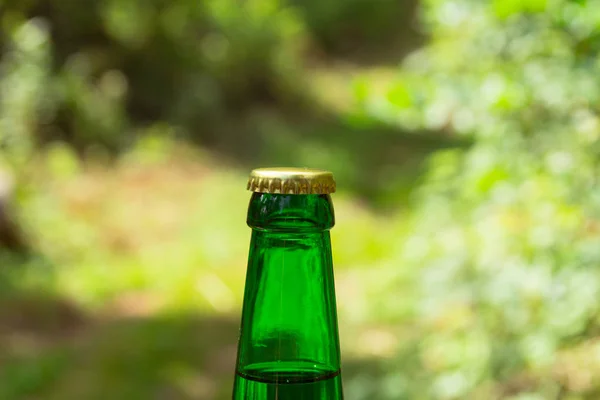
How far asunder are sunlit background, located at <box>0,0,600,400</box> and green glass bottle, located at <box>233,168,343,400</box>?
1079 millimetres

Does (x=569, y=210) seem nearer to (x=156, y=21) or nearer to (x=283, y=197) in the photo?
(x=283, y=197)

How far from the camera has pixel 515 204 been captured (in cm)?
294

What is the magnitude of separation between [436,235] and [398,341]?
2.54 feet

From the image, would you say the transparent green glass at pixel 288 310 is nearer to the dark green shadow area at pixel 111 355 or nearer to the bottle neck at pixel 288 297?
the bottle neck at pixel 288 297

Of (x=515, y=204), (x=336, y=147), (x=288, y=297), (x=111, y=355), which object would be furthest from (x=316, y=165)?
(x=288, y=297)

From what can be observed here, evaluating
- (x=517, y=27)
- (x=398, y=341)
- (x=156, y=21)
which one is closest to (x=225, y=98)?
(x=156, y=21)

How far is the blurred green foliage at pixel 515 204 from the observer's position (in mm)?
2131

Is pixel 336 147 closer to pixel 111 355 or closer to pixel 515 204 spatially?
pixel 111 355

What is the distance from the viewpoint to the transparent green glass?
38.1 inches

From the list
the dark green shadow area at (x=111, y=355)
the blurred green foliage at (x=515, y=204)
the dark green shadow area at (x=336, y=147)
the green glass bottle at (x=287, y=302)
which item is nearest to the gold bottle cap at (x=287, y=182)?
the green glass bottle at (x=287, y=302)

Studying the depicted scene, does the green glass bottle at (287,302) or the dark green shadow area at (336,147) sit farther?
the dark green shadow area at (336,147)

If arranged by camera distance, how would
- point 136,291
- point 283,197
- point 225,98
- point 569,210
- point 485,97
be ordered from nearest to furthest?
point 283,197, point 485,97, point 569,210, point 136,291, point 225,98

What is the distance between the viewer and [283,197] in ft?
3.24

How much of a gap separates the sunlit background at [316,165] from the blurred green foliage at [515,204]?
1 cm
